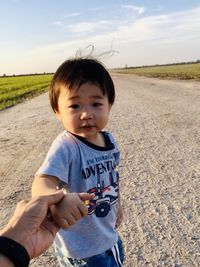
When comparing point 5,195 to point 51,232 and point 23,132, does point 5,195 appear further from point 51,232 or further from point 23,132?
point 23,132

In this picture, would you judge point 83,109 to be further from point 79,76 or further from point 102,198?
point 102,198

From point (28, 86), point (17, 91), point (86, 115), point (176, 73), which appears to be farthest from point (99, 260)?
point (176, 73)

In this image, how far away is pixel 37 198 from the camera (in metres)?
1.02

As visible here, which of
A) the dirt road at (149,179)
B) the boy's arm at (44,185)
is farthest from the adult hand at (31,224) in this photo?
the dirt road at (149,179)

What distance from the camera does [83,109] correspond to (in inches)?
67.4

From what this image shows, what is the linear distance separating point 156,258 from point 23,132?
5.78 meters

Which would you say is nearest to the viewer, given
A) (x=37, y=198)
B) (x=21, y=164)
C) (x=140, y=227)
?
(x=37, y=198)

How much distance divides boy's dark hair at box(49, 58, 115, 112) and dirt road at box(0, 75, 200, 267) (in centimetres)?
141

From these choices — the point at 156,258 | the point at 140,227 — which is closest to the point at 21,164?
the point at 140,227

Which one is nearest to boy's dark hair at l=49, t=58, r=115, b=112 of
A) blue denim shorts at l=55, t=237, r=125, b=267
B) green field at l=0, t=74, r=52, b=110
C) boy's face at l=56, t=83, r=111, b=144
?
boy's face at l=56, t=83, r=111, b=144

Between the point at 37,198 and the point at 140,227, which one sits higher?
the point at 37,198

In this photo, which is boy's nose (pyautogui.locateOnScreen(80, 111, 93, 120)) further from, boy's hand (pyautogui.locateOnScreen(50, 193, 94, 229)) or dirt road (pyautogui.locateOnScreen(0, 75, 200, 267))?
dirt road (pyautogui.locateOnScreen(0, 75, 200, 267))

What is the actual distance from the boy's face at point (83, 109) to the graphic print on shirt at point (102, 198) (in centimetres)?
22

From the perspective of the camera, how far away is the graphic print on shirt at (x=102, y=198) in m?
1.74
